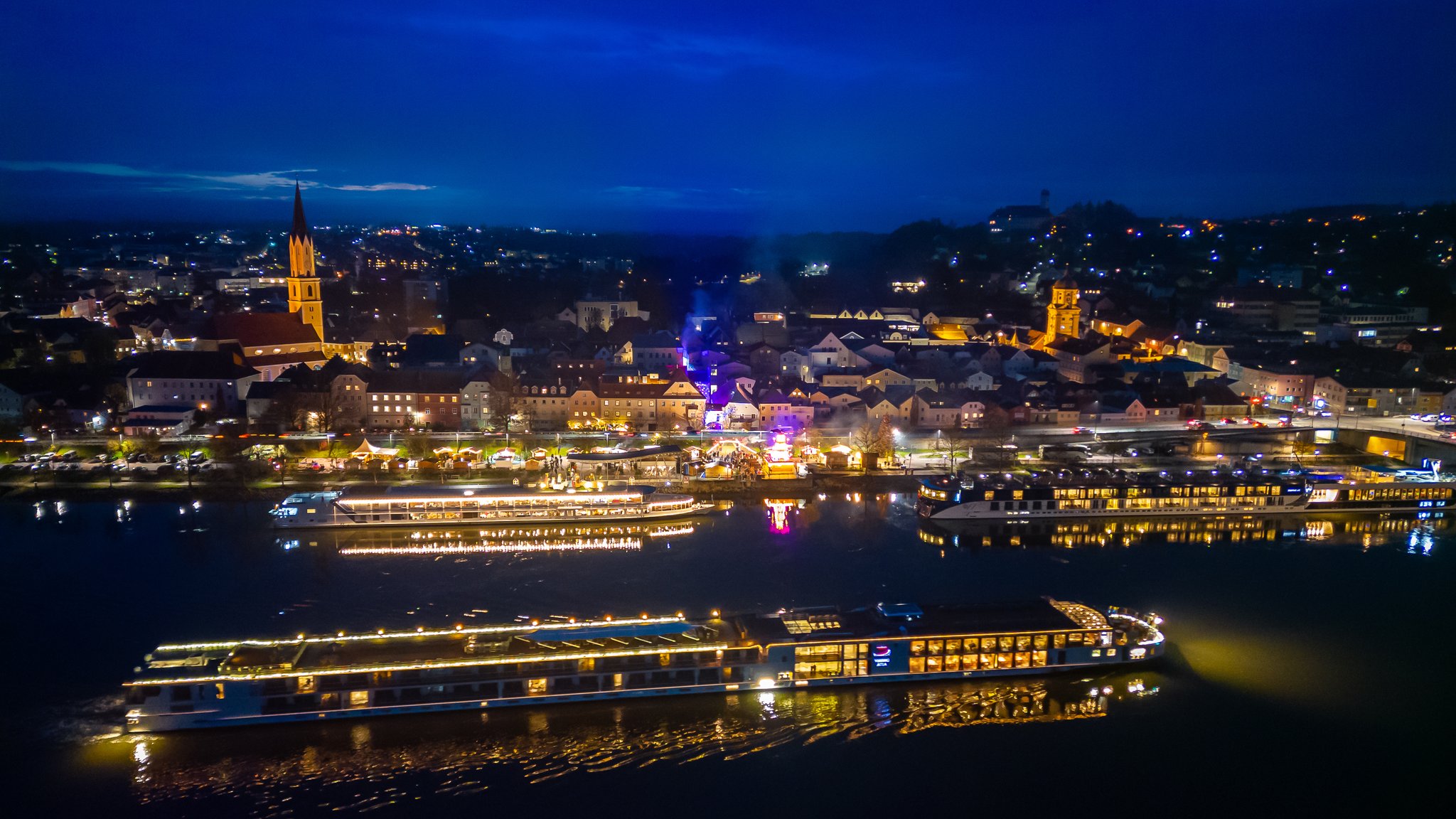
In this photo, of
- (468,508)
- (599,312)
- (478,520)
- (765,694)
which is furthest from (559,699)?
(599,312)

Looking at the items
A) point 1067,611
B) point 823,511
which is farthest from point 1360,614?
point 823,511

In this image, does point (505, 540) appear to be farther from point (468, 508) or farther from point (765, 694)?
point (765, 694)

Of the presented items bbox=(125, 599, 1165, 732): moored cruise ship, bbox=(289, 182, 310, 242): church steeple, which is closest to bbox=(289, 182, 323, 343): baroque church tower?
bbox=(289, 182, 310, 242): church steeple

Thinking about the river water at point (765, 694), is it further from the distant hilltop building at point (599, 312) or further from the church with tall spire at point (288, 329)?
the distant hilltop building at point (599, 312)

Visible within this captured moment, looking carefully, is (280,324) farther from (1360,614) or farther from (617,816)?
(1360,614)

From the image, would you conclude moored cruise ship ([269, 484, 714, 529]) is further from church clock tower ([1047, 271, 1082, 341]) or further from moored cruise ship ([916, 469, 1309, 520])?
church clock tower ([1047, 271, 1082, 341])

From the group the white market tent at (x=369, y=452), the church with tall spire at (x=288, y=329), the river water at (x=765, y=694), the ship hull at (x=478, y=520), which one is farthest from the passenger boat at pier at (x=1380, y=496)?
the church with tall spire at (x=288, y=329)

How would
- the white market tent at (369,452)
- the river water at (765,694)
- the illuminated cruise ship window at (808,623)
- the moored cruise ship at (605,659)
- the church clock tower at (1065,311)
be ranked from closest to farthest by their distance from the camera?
1. the river water at (765,694)
2. the moored cruise ship at (605,659)
3. the illuminated cruise ship window at (808,623)
4. the white market tent at (369,452)
5. the church clock tower at (1065,311)
